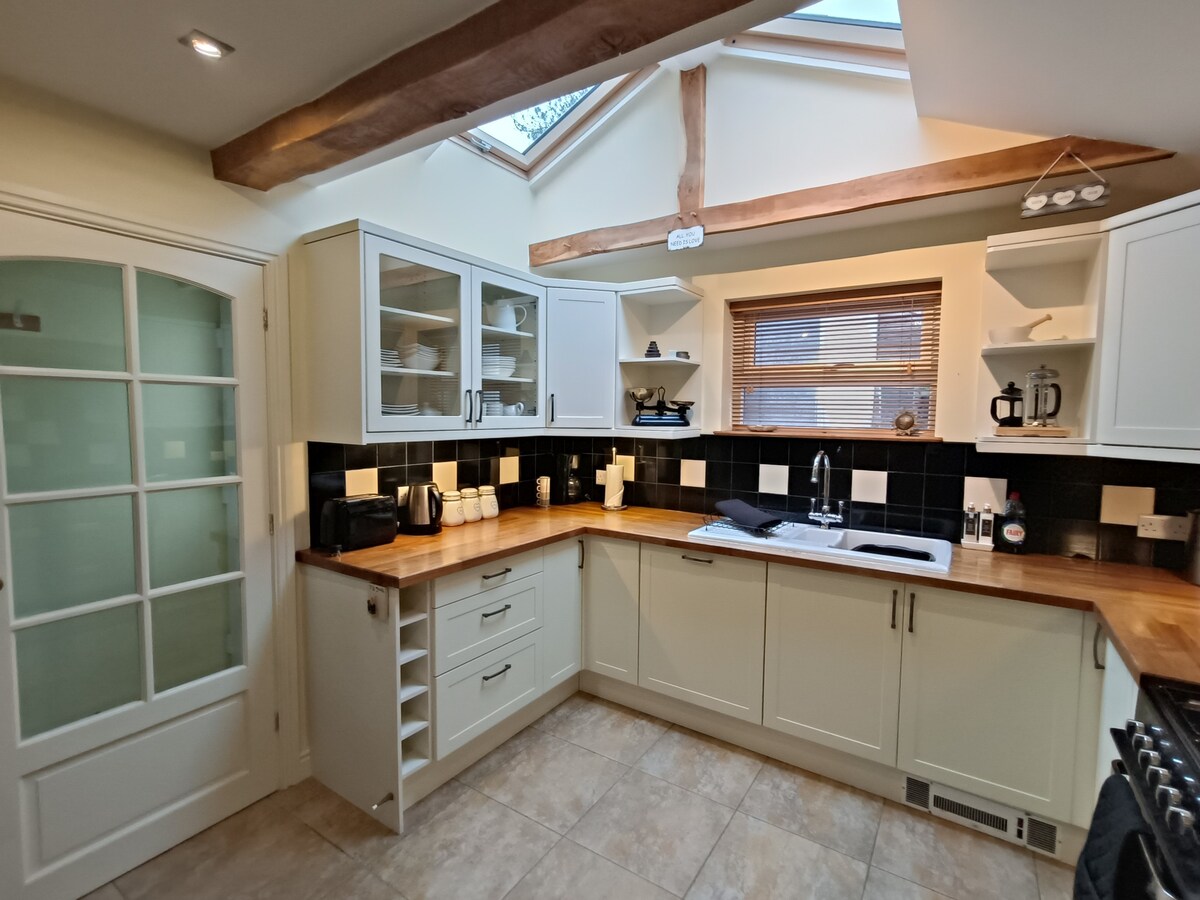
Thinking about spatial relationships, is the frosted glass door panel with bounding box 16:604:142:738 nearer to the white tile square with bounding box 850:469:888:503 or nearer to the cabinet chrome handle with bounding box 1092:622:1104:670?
the white tile square with bounding box 850:469:888:503

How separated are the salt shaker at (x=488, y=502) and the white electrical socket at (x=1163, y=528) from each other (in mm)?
2683

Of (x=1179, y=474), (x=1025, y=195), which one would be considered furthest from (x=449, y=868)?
(x=1025, y=195)

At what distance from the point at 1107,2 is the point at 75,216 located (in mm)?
2686

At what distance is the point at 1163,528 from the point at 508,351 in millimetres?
2740

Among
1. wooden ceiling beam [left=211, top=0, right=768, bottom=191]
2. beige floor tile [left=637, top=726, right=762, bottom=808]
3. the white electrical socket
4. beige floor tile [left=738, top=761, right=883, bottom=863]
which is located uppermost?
wooden ceiling beam [left=211, top=0, right=768, bottom=191]

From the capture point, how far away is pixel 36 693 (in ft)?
5.07

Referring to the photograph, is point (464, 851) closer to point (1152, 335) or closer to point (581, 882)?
point (581, 882)

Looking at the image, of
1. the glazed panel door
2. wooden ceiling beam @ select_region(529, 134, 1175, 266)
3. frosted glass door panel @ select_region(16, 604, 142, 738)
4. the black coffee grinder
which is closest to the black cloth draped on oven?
wooden ceiling beam @ select_region(529, 134, 1175, 266)

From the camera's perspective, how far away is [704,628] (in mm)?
2318

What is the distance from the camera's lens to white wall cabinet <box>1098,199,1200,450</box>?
157 cm

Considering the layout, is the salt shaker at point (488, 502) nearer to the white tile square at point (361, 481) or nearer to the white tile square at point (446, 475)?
the white tile square at point (446, 475)

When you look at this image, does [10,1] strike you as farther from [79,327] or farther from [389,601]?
[389,601]

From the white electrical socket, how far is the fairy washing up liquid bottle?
0.35 metres

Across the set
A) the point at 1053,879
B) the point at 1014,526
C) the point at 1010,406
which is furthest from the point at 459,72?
the point at 1053,879
